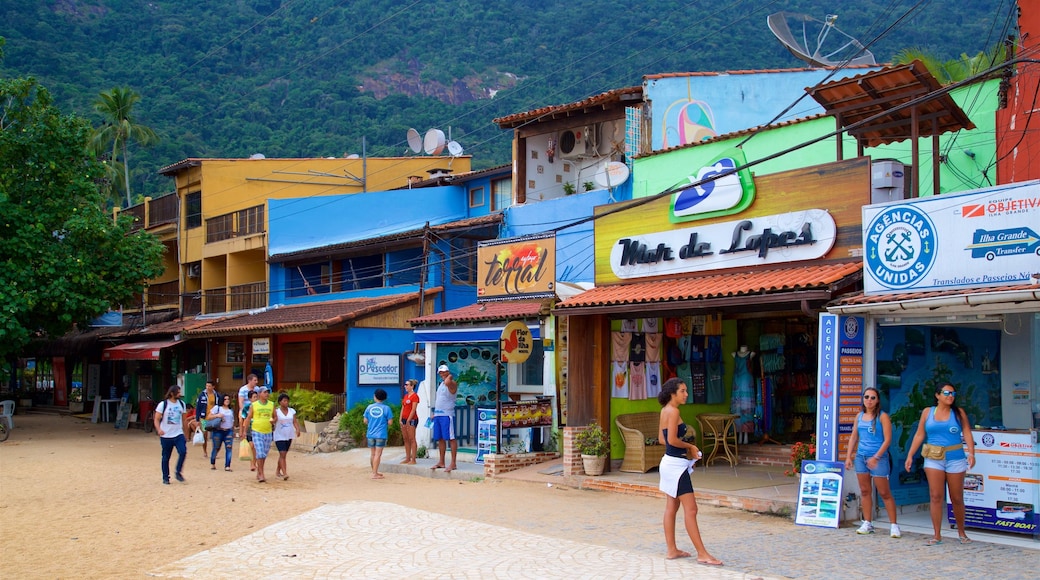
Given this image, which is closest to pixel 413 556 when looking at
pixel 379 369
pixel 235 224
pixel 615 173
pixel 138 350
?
pixel 615 173

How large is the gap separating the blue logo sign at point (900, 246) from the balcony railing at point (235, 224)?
24661mm

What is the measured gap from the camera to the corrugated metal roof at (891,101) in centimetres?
1117

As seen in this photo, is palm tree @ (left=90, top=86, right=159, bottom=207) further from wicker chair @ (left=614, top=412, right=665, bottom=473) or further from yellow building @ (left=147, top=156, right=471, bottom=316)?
wicker chair @ (left=614, top=412, right=665, bottom=473)

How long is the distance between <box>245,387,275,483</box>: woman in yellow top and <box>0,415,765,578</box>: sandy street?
1.56 ft

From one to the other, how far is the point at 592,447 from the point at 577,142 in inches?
472

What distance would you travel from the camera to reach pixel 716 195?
12742mm

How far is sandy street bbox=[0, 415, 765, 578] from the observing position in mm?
9938

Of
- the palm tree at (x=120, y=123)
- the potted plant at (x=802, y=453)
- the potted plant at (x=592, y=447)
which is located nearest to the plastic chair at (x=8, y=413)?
the potted plant at (x=592, y=447)

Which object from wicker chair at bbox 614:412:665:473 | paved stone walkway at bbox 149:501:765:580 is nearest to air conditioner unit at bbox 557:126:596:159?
wicker chair at bbox 614:412:665:473

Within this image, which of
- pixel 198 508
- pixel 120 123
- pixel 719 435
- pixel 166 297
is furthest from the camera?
pixel 120 123

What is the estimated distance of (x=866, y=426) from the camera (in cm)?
954

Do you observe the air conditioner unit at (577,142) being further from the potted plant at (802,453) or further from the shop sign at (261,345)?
the potted plant at (802,453)

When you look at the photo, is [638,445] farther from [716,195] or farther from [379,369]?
[379,369]

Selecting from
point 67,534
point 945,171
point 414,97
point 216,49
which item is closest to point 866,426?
point 945,171
